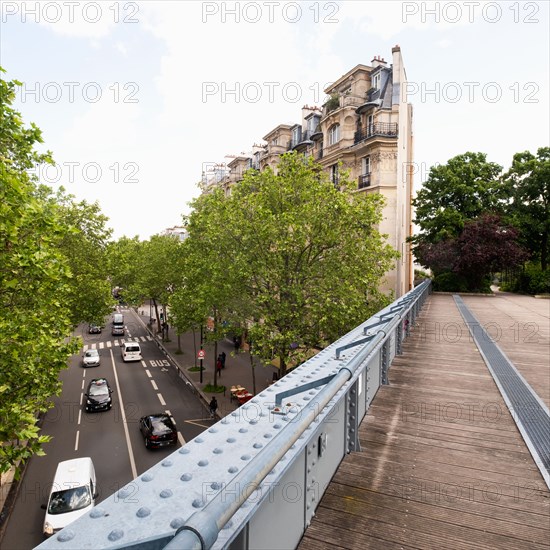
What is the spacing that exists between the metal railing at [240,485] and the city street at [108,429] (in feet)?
44.7

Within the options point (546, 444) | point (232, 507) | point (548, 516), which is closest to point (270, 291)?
point (546, 444)

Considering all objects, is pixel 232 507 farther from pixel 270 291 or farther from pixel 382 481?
pixel 270 291

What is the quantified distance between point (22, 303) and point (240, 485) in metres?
12.0

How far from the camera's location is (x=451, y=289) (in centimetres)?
3856

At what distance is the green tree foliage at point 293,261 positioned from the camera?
655 inches

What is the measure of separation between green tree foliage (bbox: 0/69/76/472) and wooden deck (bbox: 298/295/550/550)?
7121mm

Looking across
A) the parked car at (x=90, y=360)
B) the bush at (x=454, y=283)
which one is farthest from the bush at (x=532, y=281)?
the parked car at (x=90, y=360)

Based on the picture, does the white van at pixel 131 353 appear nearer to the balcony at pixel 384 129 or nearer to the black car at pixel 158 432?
the black car at pixel 158 432

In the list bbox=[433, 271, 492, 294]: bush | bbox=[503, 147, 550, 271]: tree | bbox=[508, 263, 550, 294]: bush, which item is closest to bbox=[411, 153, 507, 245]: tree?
bbox=[503, 147, 550, 271]: tree

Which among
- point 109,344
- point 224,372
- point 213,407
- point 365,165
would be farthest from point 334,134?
point 109,344

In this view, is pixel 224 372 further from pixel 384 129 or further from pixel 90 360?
pixel 384 129

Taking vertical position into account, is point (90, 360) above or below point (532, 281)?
below

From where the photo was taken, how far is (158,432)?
1833cm

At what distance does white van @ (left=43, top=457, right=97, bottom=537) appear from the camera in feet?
40.2
